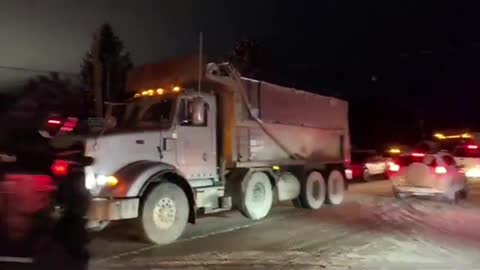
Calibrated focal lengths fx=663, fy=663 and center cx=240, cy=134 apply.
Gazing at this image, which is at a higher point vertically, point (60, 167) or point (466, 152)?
point (466, 152)

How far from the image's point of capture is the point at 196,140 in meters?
12.5

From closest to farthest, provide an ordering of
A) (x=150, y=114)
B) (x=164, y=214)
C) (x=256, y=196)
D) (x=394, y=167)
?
(x=164, y=214)
(x=150, y=114)
(x=256, y=196)
(x=394, y=167)

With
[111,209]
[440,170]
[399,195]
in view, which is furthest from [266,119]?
[399,195]

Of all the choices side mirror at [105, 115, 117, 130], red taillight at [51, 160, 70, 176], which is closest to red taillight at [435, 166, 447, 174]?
side mirror at [105, 115, 117, 130]

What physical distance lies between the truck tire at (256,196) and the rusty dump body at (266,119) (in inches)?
13.6

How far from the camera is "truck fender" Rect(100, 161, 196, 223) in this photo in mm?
10656

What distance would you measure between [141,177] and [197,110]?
6.43 ft

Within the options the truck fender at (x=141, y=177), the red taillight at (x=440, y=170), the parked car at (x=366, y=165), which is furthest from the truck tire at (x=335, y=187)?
the parked car at (x=366, y=165)

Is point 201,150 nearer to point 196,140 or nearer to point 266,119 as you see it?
point 196,140

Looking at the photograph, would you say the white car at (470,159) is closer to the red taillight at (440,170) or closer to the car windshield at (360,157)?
the car windshield at (360,157)

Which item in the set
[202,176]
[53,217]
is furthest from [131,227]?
[53,217]

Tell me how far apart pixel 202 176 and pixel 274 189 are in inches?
117

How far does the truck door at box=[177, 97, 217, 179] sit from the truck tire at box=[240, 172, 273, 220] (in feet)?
3.65

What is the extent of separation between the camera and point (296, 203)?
17.1m
